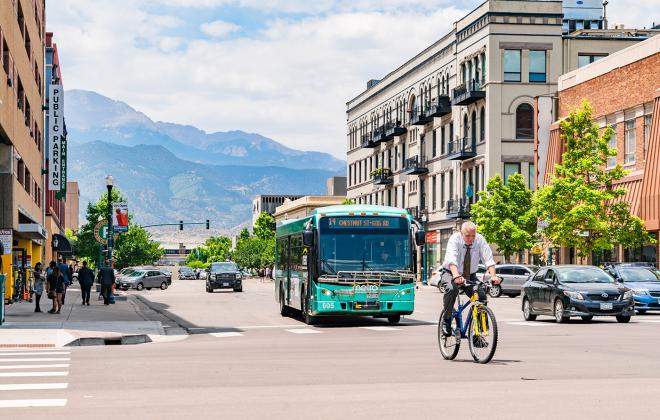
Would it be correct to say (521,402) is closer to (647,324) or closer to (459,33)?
(647,324)

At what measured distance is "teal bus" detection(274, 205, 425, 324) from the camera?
2617 centimetres

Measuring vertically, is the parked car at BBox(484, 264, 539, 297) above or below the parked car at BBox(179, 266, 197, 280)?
above

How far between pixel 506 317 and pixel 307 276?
6.97 metres

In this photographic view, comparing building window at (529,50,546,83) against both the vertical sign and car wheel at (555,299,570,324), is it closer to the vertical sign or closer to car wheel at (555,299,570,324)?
the vertical sign

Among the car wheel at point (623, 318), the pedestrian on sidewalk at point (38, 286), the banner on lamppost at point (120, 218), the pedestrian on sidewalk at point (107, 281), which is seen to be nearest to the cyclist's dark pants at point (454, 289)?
the car wheel at point (623, 318)

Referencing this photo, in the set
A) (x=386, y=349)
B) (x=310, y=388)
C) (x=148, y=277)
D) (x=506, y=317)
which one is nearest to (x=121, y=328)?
(x=386, y=349)

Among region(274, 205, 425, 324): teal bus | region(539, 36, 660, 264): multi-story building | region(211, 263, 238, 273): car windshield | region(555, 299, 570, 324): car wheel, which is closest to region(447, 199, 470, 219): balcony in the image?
region(211, 263, 238, 273): car windshield

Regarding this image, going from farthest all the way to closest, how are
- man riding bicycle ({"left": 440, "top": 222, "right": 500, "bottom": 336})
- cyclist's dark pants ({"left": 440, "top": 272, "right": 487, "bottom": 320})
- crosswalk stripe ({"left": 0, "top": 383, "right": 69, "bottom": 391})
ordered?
man riding bicycle ({"left": 440, "top": 222, "right": 500, "bottom": 336}), cyclist's dark pants ({"left": 440, "top": 272, "right": 487, "bottom": 320}), crosswalk stripe ({"left": 0, "top": 383, "right": 69, "bottom": 391})

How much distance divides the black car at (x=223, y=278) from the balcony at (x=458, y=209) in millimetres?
16998

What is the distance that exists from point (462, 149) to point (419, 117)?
378 inches

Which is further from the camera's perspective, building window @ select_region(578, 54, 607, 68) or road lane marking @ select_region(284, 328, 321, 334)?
building window @ select_region(578, 54, 607, 68)

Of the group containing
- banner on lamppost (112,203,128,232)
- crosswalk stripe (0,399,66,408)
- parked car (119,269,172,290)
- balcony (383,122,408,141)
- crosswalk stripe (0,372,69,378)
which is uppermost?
balcony (383,122,408,141)

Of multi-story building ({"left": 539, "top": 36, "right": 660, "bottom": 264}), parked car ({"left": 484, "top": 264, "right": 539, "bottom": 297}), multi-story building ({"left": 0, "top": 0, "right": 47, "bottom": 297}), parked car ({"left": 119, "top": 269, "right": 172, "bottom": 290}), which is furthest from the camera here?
parked car ({"left": 119, "top": 269, "right": 172, "bottom": 290})

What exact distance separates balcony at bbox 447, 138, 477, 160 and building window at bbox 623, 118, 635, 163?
2112cm
